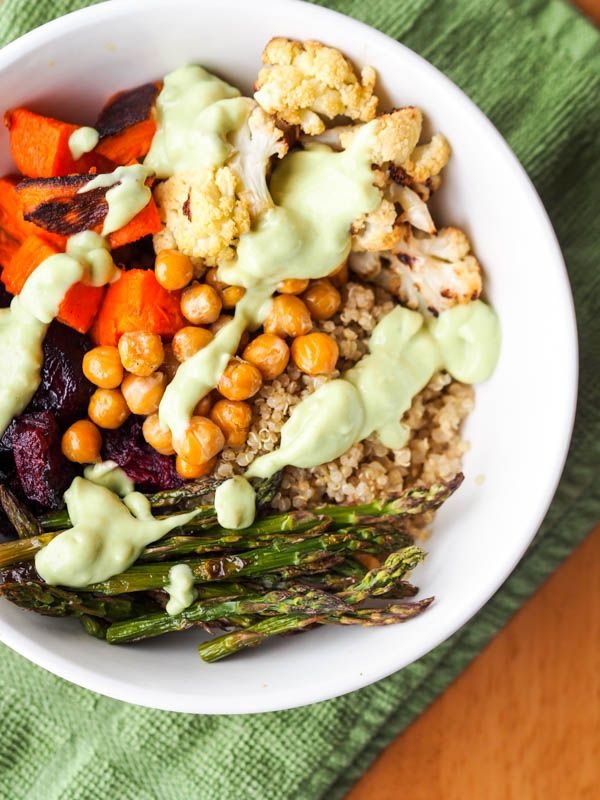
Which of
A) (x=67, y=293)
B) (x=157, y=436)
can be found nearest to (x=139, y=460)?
(x=157, y=436)

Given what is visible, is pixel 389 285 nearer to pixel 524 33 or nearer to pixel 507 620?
pixel 524 33

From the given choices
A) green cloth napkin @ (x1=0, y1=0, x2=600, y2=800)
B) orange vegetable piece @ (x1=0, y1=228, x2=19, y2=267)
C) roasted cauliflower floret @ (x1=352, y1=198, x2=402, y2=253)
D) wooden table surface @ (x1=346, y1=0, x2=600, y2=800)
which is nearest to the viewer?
roasted cauliflower floret @ (x1=352, y1=198, x2=402, y2=253)

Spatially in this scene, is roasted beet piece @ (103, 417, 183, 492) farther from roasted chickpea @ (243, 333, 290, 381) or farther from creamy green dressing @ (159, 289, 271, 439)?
roasted chickpea @ (243, 333, 290, 381)

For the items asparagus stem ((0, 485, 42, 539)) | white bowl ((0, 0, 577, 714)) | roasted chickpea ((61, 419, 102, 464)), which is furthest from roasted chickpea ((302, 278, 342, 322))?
asparagus stem ((0, 485, 42, 539))

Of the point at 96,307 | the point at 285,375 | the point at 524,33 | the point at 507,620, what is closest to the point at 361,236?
the point at 285,375

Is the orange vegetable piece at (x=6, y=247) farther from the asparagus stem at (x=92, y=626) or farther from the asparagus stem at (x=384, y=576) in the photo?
the asparagus stem at (x=384, y=576)

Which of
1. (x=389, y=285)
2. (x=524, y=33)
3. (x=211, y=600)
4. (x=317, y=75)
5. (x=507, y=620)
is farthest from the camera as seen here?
(x=507, y=620)
